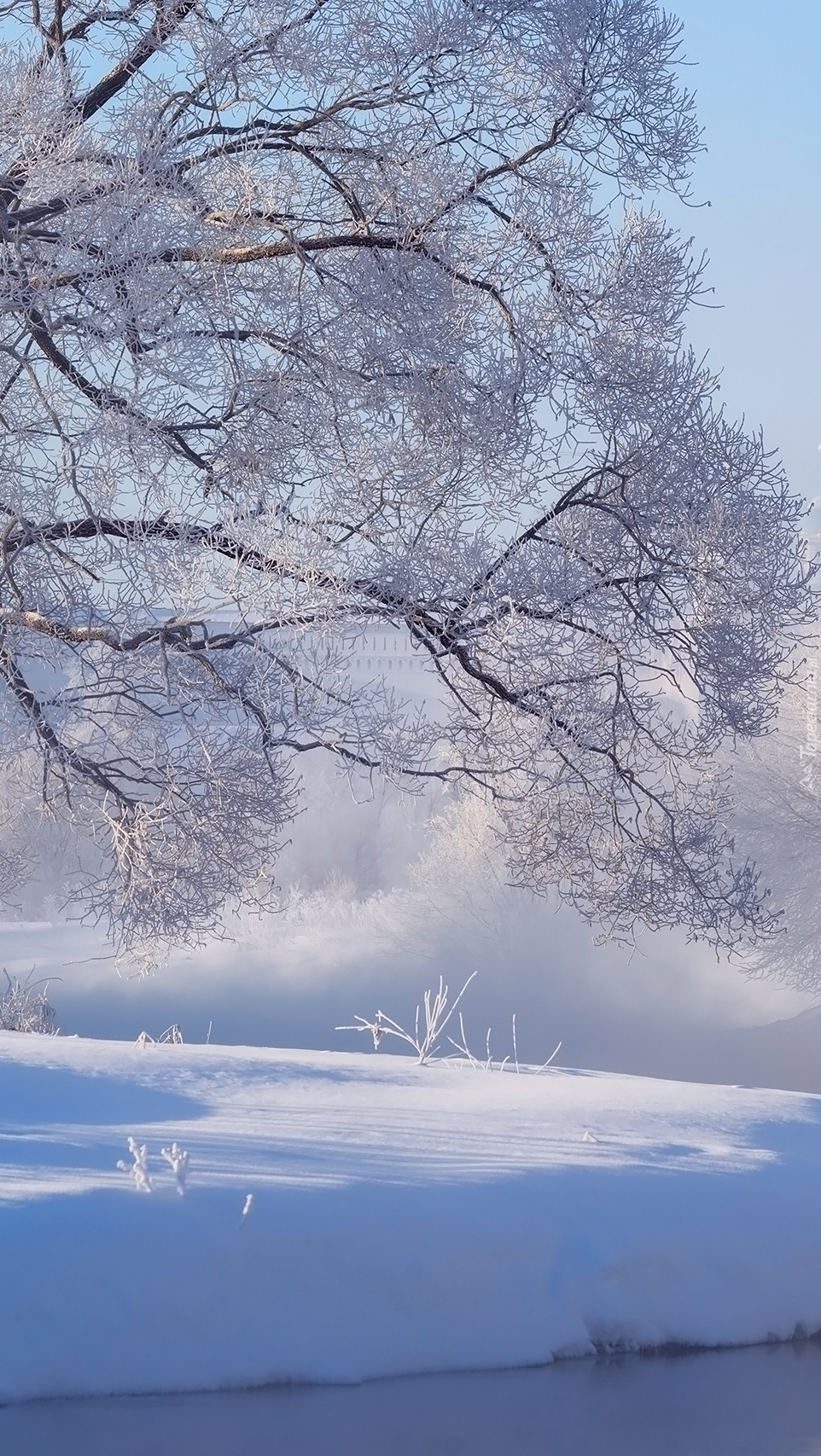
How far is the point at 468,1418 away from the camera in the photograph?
412 cm

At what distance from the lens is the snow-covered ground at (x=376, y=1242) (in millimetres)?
4168

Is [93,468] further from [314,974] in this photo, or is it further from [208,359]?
[314,974]

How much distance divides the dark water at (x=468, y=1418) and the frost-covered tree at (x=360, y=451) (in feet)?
10.7

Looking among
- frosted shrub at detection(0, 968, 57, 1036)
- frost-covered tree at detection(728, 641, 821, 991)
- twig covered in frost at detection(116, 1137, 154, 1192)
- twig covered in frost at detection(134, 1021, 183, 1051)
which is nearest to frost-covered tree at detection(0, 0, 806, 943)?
twig covered in frost at detection(134, 1021, 183, 1051)

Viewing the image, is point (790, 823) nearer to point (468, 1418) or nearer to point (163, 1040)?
point (163, 1040)

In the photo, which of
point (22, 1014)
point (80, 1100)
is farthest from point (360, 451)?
point (22, 1014)

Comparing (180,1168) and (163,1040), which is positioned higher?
(163,1040)

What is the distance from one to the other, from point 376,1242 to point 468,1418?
58 cm

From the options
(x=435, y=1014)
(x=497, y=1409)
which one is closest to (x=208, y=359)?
(x=435, y=1014)

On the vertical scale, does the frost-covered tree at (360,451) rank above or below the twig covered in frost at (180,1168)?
above

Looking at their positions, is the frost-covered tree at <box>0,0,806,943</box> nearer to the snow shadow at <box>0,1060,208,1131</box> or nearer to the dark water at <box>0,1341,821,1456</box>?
the snow shadow at <box>0,1060,208,1131</box>

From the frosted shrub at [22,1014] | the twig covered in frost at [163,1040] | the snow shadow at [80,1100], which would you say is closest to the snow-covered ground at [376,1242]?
the snow shadow at [80,1100]

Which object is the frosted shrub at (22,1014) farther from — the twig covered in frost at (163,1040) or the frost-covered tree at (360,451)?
the frost-covered tree at (360,451)

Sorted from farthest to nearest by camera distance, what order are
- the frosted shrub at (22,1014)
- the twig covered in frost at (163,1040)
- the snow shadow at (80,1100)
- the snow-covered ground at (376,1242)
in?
the frosted shrub at (22,1014) < the twig covered in frost at (163,1040) < the snow shadow at (80,1100) < the snow-covered ground at (376,1242)
